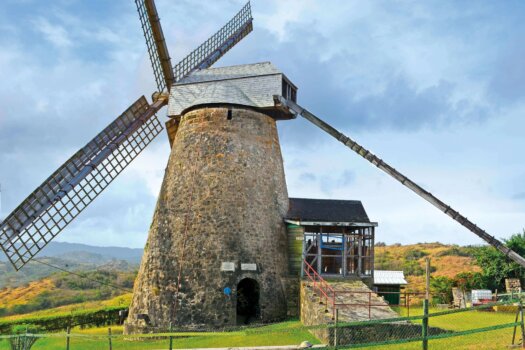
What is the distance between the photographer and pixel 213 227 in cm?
2067

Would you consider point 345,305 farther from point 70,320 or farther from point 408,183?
point 70,320

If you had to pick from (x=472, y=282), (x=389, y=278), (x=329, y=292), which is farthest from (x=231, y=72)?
(x=472, y=282)

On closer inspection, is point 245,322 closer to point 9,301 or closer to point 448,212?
point 448,212

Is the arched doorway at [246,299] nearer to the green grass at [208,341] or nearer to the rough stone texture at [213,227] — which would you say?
the rough stone texture at [213,227]

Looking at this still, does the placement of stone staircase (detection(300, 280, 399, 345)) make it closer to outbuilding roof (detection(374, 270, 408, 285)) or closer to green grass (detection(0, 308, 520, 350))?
green grass (detection(0, 308, 520, 350))

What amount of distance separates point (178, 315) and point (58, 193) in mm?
6548

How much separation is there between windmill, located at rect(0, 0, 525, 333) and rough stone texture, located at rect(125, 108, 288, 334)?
0.04 meters

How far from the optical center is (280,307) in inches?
832

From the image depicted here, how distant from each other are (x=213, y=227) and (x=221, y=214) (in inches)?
22.4

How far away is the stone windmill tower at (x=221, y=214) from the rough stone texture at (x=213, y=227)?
0.04 metres

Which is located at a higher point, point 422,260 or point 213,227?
point 213,227

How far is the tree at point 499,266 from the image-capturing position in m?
33.1

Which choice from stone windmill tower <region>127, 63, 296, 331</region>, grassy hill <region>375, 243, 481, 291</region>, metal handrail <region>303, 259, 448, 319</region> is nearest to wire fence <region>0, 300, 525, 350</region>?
metal handrail <region>303, 259, 448, 319</region>

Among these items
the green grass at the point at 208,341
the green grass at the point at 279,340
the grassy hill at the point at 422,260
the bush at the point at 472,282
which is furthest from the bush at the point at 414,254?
the green grass at the point at 208,341
